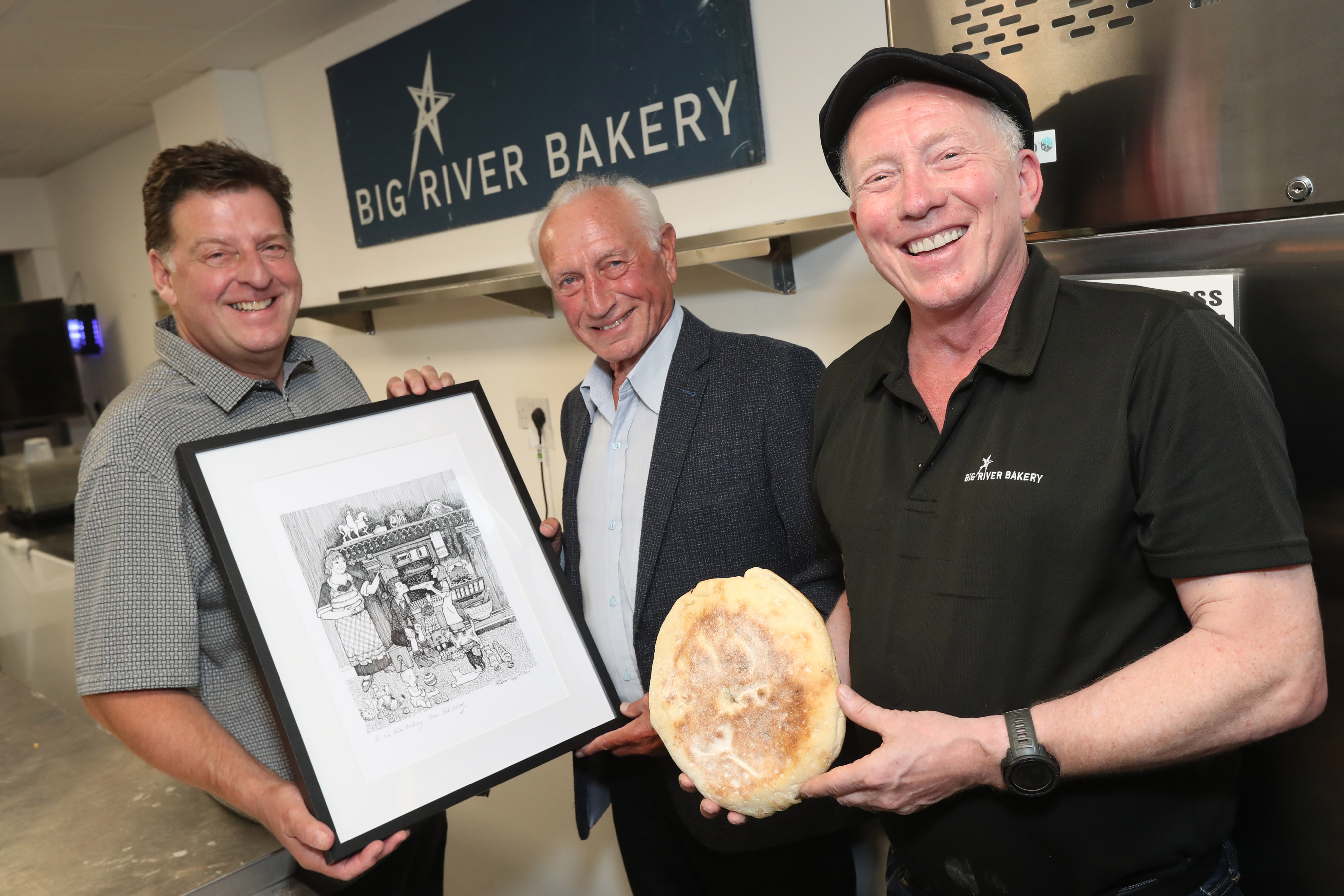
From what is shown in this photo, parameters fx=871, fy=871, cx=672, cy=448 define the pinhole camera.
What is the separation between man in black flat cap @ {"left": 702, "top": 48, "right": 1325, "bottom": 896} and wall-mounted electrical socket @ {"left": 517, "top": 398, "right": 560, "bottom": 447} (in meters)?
1.80

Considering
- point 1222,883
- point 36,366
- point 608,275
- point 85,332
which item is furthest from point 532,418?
point 85,332

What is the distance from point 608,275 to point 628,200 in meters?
0.16

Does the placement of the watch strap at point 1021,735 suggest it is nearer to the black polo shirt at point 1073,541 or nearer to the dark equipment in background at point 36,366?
the black polo shirt at point 1073,541

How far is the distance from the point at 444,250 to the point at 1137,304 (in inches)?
98.7

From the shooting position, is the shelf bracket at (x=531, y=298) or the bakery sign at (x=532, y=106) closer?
the bakery sign at (x=532, y=106)

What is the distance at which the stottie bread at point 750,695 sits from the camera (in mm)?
1090

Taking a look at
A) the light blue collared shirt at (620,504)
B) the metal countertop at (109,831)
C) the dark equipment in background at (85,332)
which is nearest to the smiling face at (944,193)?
the light blue collared shirt at (620,504)

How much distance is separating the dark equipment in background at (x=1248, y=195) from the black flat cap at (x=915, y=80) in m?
0.14

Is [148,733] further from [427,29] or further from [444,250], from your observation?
[427,29]

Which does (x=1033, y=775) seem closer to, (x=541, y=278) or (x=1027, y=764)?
(x=1027, y=764)

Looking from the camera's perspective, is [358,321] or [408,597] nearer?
[408,597]

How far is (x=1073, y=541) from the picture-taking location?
→ 98 cm

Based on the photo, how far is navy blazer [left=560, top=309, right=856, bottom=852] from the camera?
1.51 metres

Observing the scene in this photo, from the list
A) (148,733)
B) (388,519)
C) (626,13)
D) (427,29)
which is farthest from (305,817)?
(427,29)
